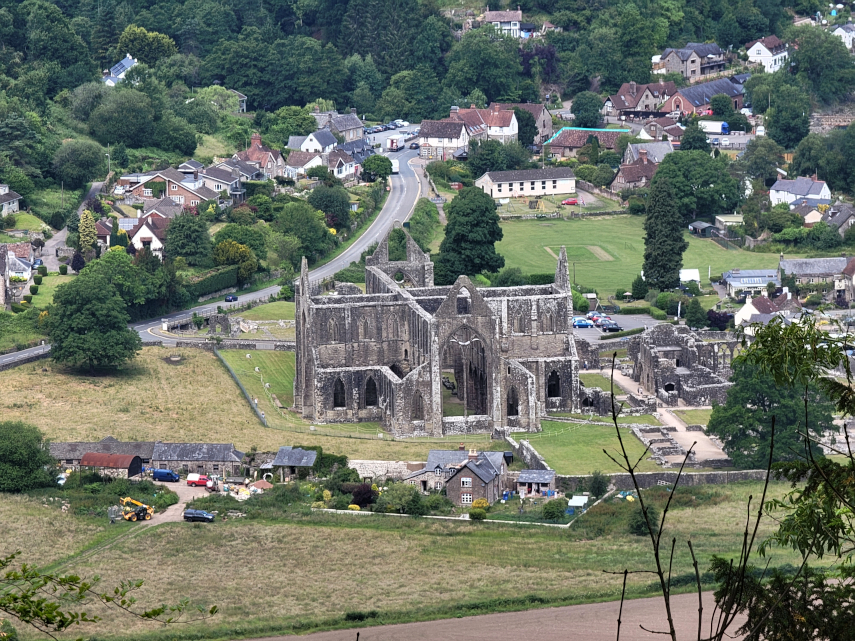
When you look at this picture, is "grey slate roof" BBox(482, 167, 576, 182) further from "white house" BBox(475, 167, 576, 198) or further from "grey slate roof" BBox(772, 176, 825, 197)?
"grey slate roof" BBox(772, 176, 825, 197)

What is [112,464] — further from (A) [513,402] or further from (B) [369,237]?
(B) [369,237]

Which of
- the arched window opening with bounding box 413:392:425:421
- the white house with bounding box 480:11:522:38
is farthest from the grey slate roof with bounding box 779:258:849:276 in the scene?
the white house with bounding box 480:11:522:38

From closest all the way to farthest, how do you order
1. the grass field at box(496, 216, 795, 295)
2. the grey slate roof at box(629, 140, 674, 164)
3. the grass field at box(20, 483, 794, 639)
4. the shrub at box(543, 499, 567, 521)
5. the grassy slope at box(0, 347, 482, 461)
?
the grass field at box(20, 483, 794, 639)
the shrub at box(543, 499, 567, 521)
the grassy slope at box(0, 347, 482, 461)
the grass field at box(496, 216, 795, 295)
the grey slate roof at box(629, 140, 674, 164)

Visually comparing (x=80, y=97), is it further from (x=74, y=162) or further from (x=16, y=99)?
(x=74, y=162)

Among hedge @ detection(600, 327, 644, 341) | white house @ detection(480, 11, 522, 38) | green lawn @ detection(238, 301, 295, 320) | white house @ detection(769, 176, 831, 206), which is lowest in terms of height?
hedge @ detection(600, 327, 644, 341)

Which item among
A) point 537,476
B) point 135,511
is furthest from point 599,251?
point 135,511

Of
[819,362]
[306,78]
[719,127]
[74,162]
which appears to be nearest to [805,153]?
[719,127]
